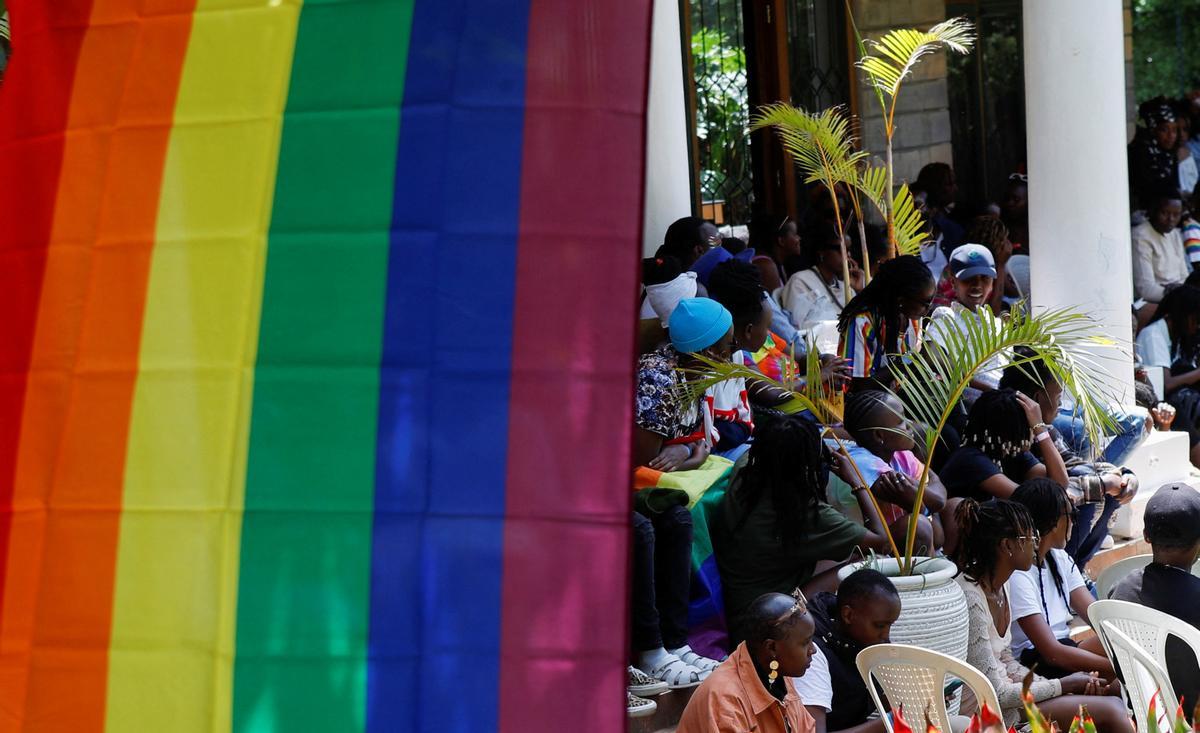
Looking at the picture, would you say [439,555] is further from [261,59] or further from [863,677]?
[863,677]

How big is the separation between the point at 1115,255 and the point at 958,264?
78cm

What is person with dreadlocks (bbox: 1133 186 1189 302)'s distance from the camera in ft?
35.7

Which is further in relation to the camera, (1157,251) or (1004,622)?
(1157,251)

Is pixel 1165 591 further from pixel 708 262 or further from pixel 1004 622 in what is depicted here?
pixel 708 262

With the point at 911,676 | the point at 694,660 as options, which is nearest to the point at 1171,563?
the point at 911,676

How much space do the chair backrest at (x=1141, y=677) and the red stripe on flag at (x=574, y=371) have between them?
223 cm

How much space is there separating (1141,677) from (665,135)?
424cm

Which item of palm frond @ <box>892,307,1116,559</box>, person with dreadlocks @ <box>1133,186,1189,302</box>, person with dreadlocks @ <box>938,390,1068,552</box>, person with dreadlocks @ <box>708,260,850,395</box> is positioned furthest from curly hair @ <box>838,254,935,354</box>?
person with dreadlocks @ <box>1133,186,1189,302</box>

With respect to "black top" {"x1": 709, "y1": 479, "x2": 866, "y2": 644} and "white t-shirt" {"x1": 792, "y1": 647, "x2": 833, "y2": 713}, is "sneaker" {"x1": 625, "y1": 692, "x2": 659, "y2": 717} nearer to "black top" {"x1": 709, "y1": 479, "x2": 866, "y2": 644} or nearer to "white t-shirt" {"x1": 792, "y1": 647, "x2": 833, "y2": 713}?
"black top" {"x1": 709, "y1": 479, "x2": 866, "y2": 644}

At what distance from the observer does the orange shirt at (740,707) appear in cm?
443

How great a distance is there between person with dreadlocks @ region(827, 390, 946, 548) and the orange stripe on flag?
3.52 meters

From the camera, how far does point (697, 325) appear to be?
239 inches

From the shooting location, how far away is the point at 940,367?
18.7 ft

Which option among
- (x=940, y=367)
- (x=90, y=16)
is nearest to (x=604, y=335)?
(x=90, y=16)
